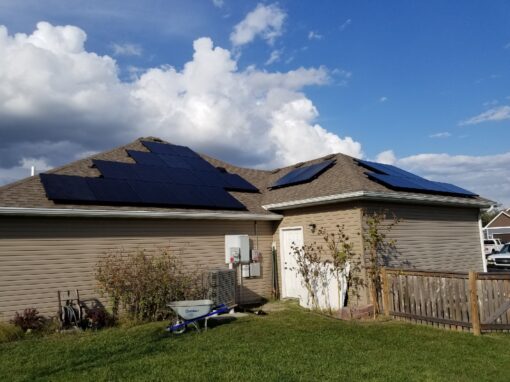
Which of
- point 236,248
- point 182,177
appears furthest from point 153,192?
point 236,248

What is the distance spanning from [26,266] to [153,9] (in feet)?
23.1

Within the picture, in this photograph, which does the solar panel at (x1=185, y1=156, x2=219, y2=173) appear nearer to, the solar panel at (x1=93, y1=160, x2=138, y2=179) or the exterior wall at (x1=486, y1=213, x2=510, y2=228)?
the solar panel at (x1=93, y1=160, x2=138, y2=179)

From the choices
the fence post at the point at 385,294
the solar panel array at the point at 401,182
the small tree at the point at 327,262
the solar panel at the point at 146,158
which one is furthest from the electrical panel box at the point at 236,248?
the solar panel array at the point at 401,182

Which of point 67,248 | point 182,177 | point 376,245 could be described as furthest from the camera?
point 182,177

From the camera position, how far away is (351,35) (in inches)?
483

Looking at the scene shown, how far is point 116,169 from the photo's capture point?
1171 cm

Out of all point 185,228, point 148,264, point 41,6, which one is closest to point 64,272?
point 148,264

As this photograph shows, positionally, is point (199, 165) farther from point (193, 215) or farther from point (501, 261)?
point (501, 261)

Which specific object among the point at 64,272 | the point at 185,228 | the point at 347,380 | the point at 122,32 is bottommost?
the point at 347,380

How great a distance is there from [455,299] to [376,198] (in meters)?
3.14

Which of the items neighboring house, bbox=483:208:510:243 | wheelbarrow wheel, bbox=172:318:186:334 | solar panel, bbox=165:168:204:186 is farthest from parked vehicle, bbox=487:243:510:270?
neighboring house, bbox=483:208:510:243

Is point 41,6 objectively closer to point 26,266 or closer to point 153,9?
point 153,9

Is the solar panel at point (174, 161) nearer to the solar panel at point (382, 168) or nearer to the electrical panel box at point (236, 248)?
the electrical panel box at point (236, 248)

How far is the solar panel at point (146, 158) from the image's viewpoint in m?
13.0
